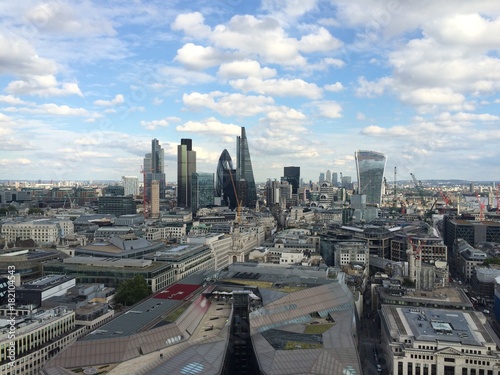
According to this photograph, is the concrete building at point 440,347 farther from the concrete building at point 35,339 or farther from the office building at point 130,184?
the office building at point 130,184

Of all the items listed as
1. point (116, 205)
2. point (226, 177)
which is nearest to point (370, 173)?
point (226, 177)

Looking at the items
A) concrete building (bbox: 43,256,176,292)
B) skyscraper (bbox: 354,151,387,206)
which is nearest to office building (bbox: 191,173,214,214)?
skyscraper (bbox: 354,151,387,206)

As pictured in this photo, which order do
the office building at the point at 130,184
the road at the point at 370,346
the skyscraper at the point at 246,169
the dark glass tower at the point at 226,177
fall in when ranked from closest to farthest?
the road at the point at 370,346
the dark glass tower at the point at 226,177
the skyscraper at the point at 246,169
the office building at the point at 130,184

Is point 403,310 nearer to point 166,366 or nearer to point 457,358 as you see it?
point 457,358

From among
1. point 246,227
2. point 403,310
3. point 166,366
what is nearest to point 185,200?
point 246,227

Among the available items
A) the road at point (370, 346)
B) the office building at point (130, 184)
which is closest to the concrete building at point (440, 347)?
the road at point (370, 346)

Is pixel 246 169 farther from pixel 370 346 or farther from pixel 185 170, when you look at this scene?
pixel 370 346
